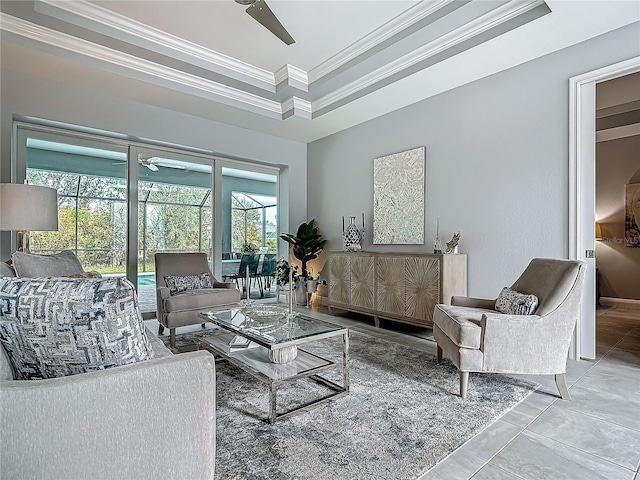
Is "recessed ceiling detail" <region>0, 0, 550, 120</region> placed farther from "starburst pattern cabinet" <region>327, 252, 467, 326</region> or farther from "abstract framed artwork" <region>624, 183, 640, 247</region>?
"abstract framed artwork" <region>624, 183, 640, 247</region>

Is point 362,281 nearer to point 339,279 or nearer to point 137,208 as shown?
point 339,279

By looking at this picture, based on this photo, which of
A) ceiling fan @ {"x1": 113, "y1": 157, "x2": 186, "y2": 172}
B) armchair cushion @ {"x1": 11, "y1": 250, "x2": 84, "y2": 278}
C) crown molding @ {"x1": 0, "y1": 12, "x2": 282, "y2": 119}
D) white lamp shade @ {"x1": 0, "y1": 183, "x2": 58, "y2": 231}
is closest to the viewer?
armchair cushion @ {"x1": 11, "y1": 250, "x2": 84, "y2": 278}

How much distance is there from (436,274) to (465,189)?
106 cm

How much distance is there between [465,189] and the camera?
3.91 meters

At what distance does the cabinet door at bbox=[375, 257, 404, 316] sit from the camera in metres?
4.07

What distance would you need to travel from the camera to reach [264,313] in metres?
2.91

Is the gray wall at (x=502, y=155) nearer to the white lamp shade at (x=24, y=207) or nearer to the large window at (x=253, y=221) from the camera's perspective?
the large window at (x=253, y=221)

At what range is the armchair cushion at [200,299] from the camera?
11.4ft

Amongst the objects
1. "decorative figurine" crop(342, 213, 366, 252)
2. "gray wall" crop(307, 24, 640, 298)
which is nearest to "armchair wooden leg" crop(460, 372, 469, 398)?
"gray wall" crop(307, 24, 640, 298)

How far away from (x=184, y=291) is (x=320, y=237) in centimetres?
253

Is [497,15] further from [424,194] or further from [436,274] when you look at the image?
[436,274]


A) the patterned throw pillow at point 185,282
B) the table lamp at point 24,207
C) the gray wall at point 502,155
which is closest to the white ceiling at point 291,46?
the gray wall at point 502,155

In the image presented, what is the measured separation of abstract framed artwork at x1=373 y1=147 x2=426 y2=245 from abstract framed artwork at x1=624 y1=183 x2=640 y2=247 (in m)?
3.82

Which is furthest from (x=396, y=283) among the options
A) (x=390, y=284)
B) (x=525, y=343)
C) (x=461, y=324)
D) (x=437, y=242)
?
(x=525, y=343)
